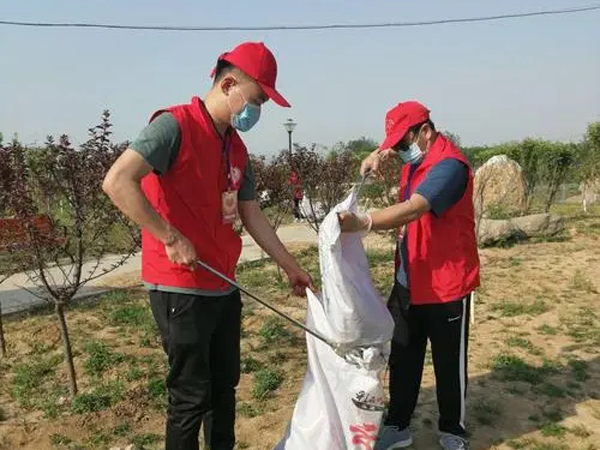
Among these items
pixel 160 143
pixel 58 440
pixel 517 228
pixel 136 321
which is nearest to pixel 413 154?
pixel 160 143

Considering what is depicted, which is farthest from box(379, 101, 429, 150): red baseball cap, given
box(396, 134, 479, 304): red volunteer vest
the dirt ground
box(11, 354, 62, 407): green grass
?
box(11, 354, 62, 407): green grass

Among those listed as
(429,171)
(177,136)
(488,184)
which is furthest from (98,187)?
(488,184)

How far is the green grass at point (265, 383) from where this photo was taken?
365cm

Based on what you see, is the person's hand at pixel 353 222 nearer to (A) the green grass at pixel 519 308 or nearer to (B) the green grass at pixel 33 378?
(B) the green grass at pixel 33 378

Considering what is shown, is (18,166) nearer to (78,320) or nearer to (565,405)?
(78,320)

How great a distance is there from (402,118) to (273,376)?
1980 millimetres

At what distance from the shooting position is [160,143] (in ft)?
6.47

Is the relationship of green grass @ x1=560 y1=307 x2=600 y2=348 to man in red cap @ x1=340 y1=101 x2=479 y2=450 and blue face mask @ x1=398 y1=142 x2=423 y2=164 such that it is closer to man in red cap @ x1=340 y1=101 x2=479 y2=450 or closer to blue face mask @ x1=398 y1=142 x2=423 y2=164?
man in red cap @ x1=340 y1=101 x2=479 y2=450

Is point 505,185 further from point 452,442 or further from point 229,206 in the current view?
point 229,206

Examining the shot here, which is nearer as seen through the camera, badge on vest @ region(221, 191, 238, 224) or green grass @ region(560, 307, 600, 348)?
badge on vest @ region(221, 191, 238, 224)

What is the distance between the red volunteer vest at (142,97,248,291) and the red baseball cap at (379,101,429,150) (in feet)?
2.51

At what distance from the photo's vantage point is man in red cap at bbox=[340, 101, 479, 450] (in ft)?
8.25

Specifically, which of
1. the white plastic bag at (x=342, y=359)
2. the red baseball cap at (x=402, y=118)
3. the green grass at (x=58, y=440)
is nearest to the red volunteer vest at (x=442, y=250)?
the red baseball cap at (x=402, y=118)

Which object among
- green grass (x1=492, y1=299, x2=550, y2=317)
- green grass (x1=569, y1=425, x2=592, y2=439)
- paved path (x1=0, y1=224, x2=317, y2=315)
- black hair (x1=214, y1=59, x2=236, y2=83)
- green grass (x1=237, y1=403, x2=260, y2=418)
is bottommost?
green grass (x1=569, y1=425, x2=592, y2=439)
